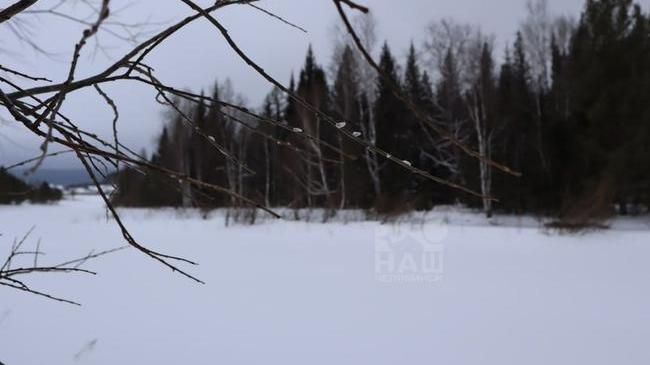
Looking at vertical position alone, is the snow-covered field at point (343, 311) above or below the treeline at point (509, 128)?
below

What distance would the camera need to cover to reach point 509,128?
39.9 feet

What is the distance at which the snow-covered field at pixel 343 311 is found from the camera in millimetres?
2205

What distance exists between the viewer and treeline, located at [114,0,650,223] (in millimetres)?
9039

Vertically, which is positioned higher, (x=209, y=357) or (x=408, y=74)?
(x=408, y=74)


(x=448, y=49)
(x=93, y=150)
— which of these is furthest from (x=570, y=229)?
(x=448, y=49)

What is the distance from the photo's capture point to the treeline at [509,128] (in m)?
9.04

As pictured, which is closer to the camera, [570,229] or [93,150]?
[93,150]

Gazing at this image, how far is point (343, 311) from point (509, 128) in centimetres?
1106

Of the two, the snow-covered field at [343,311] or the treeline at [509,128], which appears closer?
the snow-covered field at [343,311]

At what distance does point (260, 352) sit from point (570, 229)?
16.5 ft

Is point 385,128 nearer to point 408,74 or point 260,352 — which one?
point 408,74

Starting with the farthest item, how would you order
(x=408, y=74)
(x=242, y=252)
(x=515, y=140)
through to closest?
(x=408, y=74) → (x=515, y=140) → (x=242, y=252)

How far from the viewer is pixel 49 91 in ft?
1.61

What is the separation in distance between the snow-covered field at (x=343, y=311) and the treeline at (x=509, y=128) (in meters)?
2.30
